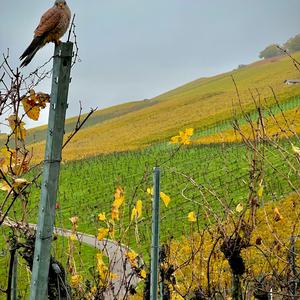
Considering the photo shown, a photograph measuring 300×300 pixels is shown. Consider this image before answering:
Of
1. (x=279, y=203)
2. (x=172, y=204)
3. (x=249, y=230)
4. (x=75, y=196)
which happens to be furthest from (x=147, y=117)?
(x=249, y=230)

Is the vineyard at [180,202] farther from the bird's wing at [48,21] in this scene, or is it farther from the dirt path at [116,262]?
the bird's wing at [48,21]

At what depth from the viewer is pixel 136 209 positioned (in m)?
3.59

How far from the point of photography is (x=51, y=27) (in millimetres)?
2627

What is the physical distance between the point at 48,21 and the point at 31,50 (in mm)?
236

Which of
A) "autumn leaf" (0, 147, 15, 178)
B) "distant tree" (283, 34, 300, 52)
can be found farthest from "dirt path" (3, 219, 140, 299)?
"distant tree" (283, 34, 300, 52)

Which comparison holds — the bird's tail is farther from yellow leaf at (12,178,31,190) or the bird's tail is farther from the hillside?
the hillside

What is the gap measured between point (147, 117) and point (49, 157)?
214ft

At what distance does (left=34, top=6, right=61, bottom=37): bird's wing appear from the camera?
2607 mm

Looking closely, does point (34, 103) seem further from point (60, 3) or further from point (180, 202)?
point (180, 202)

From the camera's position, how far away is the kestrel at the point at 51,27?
100 inches

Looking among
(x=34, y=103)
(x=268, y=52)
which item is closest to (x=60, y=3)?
(x=34, y=103)

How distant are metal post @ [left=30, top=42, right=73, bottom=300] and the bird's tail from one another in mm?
513

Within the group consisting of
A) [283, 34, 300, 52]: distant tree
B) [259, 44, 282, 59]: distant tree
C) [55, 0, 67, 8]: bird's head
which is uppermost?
[259, 44, 282, 59]: distant tree

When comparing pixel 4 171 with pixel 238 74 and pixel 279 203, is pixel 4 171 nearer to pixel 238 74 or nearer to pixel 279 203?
pixel 279 203
